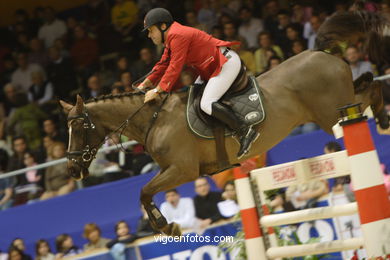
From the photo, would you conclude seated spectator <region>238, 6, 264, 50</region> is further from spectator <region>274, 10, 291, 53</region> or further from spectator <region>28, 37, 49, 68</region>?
spectator <region>28, 37, 49, 68</region>

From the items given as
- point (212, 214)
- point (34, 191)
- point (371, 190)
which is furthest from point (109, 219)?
point (371, 190)

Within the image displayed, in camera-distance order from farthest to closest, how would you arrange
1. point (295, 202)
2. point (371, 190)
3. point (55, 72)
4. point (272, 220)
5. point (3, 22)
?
1. point (3, 22)
2. point (55, 72)
3. point (295, 202)
4. point (272, 220)
5. point (371, 190)

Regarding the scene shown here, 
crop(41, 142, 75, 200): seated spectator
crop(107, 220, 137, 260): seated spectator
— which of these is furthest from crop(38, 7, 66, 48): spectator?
crop(107, 220, 137, 260): seated spectator

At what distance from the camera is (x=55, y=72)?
11047 mm

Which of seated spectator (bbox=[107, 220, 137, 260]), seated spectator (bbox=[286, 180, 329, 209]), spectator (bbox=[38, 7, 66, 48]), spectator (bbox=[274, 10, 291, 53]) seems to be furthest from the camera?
spectator (bbox=[38, 7, 66, 48])

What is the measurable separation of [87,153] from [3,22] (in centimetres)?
948

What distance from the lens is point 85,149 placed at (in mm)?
5219

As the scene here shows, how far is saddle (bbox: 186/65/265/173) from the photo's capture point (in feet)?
16.8

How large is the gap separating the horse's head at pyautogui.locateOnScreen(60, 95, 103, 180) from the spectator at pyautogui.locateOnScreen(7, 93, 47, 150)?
5.10 meters

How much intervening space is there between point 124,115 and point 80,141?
0.41 metres

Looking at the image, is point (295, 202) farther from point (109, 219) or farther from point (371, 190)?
point (371, 190)

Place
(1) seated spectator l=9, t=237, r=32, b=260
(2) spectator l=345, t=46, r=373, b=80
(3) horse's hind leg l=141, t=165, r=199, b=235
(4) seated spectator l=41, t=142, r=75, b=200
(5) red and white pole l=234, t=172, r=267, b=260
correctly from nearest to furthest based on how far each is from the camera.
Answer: (5) red and white pole l=234, t=172, r=267, b=260 → (3) horse's hind leg l=141, t=165, r=199, b=235 → (2) spectator l=345, t=46, r=373, b=80 → (1) seated spectator l=9, t=237, r=32, b=260 → (4) seated spectator l=41, t=142, r=75, b=200

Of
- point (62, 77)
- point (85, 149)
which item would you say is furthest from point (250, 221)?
point (62, 77)

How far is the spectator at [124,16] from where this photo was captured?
11.0 meters
